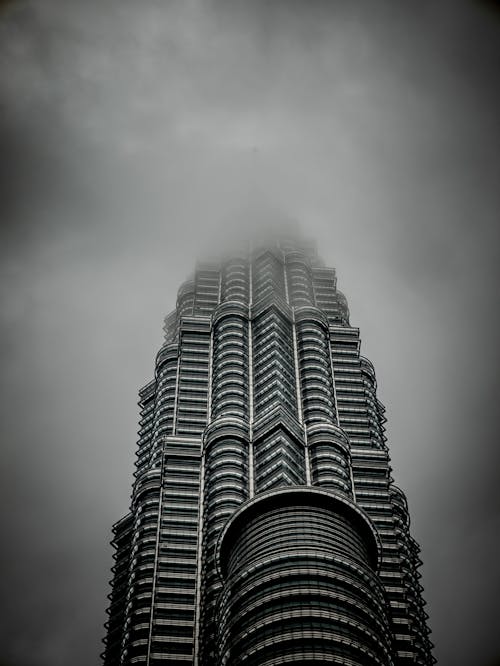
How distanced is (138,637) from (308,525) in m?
41.5

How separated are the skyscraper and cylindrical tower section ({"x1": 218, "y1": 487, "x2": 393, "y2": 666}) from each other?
204 mm

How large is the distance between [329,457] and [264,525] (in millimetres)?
44608

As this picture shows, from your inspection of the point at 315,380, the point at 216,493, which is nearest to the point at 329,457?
the point at 216,493

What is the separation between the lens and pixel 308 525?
4555 inches

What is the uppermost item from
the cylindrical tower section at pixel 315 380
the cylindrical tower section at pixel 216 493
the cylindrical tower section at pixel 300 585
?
the cylindrical tower section at pixel 315 380

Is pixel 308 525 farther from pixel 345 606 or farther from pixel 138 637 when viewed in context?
pixel 138 637

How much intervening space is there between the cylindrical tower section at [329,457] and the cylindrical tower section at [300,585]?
29032mm

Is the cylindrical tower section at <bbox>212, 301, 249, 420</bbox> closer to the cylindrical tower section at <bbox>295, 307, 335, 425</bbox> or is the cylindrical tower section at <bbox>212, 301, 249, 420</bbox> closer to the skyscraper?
the skyscraper

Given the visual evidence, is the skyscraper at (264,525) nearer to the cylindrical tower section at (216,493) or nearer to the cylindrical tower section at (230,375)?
the cylindrical tower section at (216,493)

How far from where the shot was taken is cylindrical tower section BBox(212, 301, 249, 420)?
176500mm

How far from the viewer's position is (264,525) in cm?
11812

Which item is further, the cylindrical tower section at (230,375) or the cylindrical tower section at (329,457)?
the cylindrical tower section at (230,375)

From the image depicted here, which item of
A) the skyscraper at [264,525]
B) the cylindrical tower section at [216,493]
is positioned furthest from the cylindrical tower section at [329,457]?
the cylindrical tower section at [216,493]

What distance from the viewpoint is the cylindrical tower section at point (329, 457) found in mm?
154500
